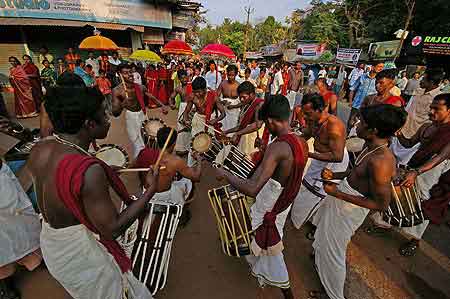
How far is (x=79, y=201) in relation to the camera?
135 cm

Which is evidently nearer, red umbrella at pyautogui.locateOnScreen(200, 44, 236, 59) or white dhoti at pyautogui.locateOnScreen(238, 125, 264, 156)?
white dhoti at pyautogui.locateOnScreen(238, 125, 264, 156)

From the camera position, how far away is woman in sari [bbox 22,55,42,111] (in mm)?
8352

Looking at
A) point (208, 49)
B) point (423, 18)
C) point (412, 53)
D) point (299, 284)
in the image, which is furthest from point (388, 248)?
point (423, 18)

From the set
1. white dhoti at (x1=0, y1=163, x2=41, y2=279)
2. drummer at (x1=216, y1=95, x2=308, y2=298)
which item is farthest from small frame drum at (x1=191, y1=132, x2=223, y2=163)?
white dhoti at (x1=0, y1=163, x2=41, y2=279)

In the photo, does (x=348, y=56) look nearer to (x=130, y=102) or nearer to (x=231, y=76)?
(x=231, y=76)

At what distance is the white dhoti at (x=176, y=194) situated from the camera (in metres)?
2.83

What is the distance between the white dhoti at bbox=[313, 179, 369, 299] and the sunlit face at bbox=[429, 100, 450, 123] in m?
1.77

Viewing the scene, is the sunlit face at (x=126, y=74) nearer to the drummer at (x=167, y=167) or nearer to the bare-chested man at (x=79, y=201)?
the drummer at (x=167, y=167)

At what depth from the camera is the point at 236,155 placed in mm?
3502

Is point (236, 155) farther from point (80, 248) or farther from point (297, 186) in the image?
point (80, 248)

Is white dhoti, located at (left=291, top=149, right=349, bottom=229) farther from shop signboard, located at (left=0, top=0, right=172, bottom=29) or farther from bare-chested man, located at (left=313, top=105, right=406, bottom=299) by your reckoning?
shop signboard, located at (left=0, top=0, right=172, bottom=29)

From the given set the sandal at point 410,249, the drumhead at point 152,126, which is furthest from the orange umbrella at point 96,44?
the sandal at point 410,249

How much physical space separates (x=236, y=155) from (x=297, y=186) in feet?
4.40

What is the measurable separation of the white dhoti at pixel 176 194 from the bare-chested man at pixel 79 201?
1.05 m
